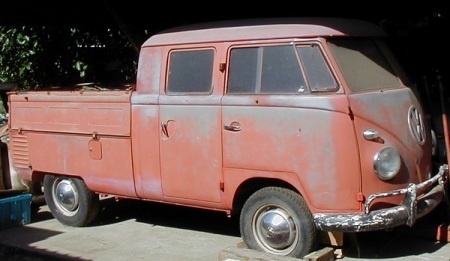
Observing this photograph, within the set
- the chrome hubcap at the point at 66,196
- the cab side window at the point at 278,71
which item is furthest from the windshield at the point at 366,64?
the chrome hubcap at the point at 66,196

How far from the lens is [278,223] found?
6188 mm

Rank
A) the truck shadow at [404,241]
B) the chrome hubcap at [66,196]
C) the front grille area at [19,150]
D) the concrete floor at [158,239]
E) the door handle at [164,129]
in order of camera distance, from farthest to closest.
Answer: the front grille area at [19,150]
the chrome hubcap at [66,196]
the door handle at [164,129]
the concrete floor at [158,239]
the truck shadow at [404,241]

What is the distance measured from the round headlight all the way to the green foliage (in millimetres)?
6947

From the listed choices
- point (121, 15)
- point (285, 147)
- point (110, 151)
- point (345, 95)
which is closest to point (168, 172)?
point (110, 151)

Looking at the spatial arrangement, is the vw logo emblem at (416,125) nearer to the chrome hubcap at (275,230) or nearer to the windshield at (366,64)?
the windshield at (366,64)

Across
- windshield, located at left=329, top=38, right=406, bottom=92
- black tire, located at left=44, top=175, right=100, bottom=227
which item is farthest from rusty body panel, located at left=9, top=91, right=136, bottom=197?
windshield, located at left=329, top=38, right=406, bottom=92

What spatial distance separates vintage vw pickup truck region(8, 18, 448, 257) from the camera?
18.9 feet

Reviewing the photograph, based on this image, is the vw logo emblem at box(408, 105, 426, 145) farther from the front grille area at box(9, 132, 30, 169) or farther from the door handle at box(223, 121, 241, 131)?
the front grille area at box(9, 132, 30, 169)

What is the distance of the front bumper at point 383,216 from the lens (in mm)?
5691

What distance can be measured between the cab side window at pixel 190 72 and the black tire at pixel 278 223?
117 cm

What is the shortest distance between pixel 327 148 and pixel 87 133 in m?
2.97

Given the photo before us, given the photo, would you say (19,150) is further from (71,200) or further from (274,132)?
(274,132)

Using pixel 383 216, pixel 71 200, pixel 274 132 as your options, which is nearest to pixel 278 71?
pixel 274 132

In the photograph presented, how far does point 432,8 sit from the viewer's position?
27.8ft
